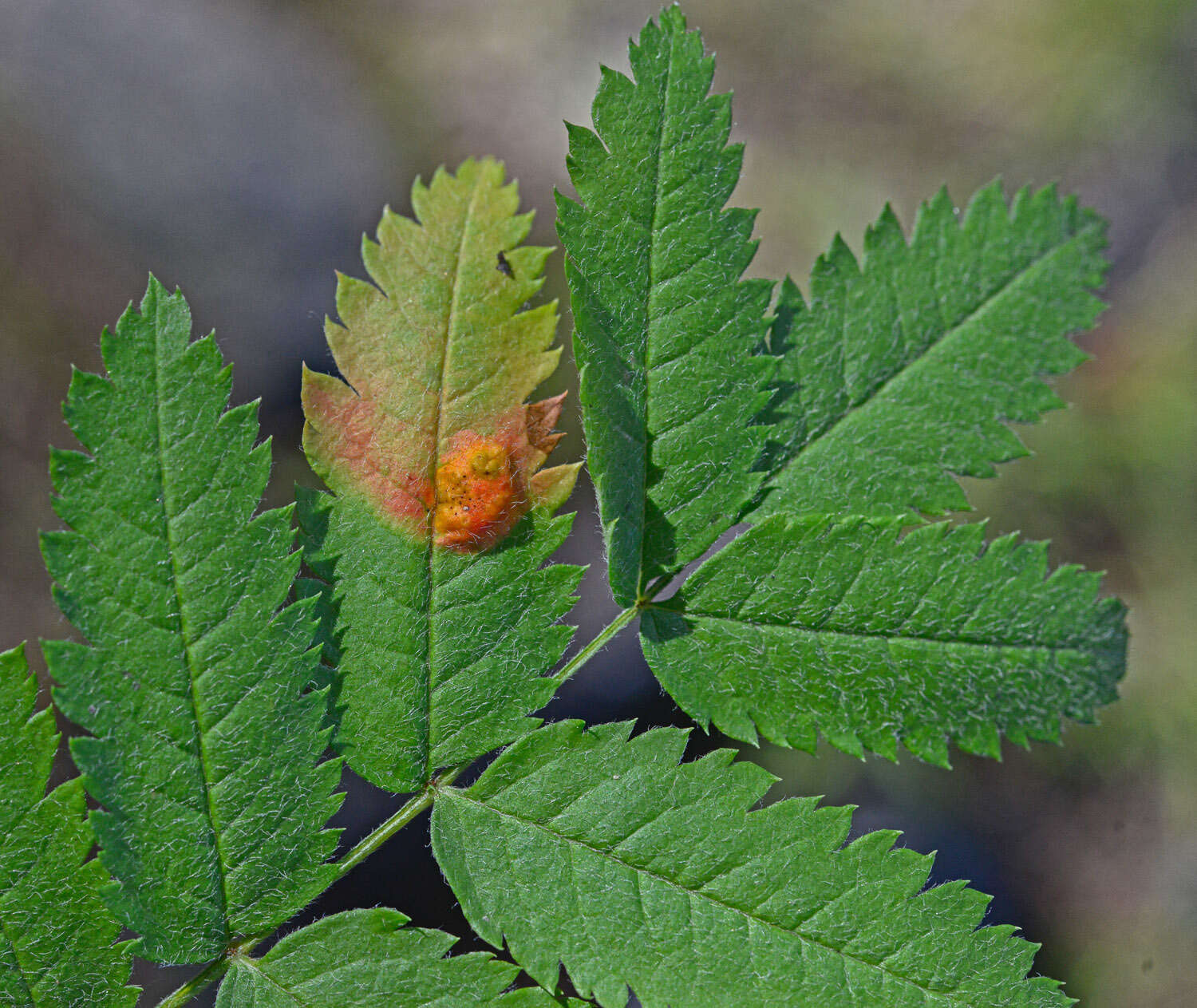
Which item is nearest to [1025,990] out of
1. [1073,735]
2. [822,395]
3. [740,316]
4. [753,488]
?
[753,488]

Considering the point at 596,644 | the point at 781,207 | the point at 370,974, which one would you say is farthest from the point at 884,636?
the point at 781,207

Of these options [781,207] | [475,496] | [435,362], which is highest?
[781,207]

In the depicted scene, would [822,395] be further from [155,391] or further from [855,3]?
[855,3]

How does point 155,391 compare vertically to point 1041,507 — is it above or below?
above

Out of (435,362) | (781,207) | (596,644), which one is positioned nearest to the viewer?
(435,362)

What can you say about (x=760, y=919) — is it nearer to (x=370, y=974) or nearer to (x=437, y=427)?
(x=370, y=974)

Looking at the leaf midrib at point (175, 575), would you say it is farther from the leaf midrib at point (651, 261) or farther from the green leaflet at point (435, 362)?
the leaf midrib at point (651, 261)
